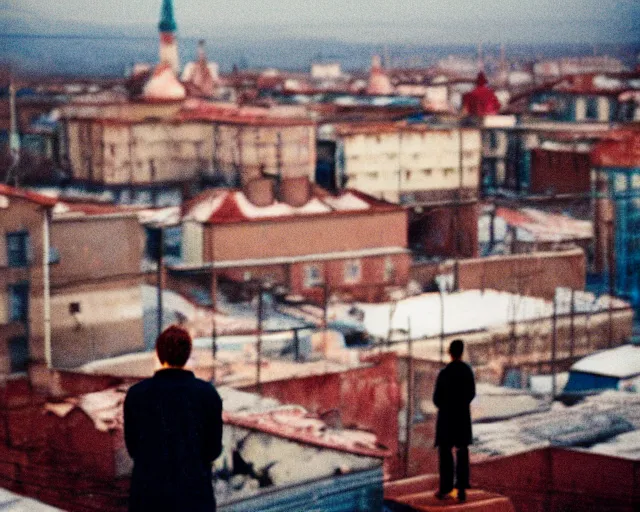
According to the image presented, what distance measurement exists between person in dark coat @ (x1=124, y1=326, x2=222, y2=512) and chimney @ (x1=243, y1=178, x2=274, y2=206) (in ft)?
9.67

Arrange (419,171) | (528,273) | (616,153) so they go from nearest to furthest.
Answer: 1. (419,171)
2. (528,273)
3. (616,153)

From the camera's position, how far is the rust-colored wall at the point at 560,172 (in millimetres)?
5934

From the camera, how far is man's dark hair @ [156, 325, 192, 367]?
8.40 ft

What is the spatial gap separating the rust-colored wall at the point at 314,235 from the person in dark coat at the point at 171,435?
Answer: 290 cm

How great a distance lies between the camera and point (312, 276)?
563cm

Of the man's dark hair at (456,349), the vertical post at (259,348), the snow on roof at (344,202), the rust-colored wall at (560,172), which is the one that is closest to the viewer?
the man's dark hair at (456,349)

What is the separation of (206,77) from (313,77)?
1.55 ft

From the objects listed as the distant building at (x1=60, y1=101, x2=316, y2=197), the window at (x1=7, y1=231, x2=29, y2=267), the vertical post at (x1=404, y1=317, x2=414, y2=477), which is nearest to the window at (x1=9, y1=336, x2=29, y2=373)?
the window at (x1=7, y1=231, x2=29, y2=267)

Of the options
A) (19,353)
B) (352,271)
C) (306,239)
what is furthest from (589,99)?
(19,353)

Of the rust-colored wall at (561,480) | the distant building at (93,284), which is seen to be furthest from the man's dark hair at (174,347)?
the rust-colored wall at (561,480)

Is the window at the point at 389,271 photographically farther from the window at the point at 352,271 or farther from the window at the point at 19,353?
the window at the point at 19,353

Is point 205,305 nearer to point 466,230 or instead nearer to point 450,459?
point 466,230

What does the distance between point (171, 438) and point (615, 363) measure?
374 cm

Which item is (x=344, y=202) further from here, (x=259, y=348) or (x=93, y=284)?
(x=93, y=284)
